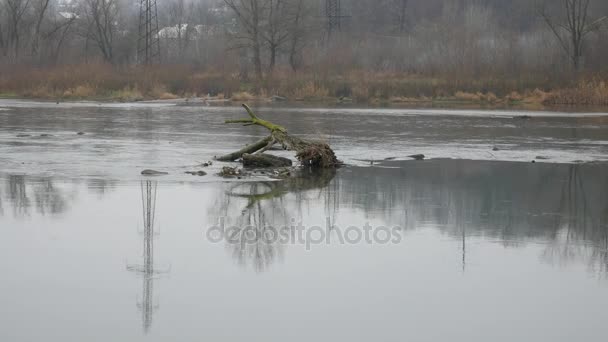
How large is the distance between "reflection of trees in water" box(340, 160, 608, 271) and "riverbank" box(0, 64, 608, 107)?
32.8m

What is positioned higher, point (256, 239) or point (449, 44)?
point (449, 44)

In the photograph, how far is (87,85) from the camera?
59.1 meters

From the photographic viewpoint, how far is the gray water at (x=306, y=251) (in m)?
8.10

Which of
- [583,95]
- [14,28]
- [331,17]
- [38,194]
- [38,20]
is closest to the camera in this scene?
[38,194]

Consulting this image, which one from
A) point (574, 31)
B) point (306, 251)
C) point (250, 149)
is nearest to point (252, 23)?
point (574, 31)

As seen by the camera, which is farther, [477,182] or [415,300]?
[477,182]

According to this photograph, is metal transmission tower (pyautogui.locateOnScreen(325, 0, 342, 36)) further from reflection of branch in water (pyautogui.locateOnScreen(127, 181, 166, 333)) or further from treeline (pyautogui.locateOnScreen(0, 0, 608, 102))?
reflection of branch in water (pyautogui.locateOnScreen(127, 181, 166, 333))

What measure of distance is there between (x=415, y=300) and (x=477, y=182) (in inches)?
333

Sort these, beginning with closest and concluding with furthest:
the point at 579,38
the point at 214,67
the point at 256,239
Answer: the point at 256,239, the point at 579,38, the point at 214,67

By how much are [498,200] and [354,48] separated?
53.9m

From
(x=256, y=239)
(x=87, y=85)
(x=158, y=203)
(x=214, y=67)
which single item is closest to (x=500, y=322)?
(x=256, y=239)

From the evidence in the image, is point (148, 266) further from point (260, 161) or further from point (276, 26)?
point (276, 26)

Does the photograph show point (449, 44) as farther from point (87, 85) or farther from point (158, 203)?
point (158, 203)

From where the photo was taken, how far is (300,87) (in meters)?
58.0
